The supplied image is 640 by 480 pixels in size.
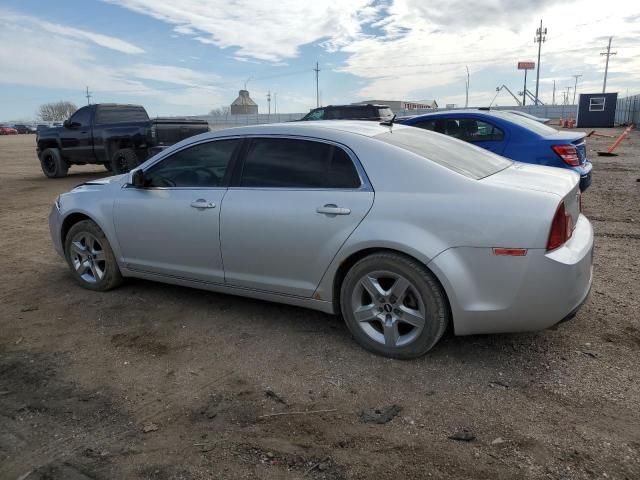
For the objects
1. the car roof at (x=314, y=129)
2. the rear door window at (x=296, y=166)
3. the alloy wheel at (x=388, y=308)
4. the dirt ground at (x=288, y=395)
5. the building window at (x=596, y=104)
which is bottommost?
the dirt ground at (x=288, y=395)

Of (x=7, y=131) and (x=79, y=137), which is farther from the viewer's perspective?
(x=7, y=131)

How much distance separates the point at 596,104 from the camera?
125ft

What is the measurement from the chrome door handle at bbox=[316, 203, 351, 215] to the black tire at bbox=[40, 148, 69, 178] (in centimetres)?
1311

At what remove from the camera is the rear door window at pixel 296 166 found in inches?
141

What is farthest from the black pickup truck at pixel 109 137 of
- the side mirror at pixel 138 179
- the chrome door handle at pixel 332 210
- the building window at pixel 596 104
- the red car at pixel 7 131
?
the red car at pixel 7 131

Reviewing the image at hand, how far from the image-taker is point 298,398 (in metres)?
3.06

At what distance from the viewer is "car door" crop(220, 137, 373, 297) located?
3.49 m

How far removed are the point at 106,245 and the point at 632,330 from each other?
441 cm

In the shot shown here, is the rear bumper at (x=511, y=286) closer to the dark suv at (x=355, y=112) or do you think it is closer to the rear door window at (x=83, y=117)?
the dark suv at (x=355, y=112)

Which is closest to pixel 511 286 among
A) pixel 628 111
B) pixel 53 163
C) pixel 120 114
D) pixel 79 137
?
pixel 120 114

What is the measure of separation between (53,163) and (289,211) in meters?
13.2

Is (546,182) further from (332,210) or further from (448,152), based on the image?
(332,210)

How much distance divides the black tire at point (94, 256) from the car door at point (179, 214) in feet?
0.83

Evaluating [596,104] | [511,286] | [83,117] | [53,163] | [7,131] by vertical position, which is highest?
[596,104]
